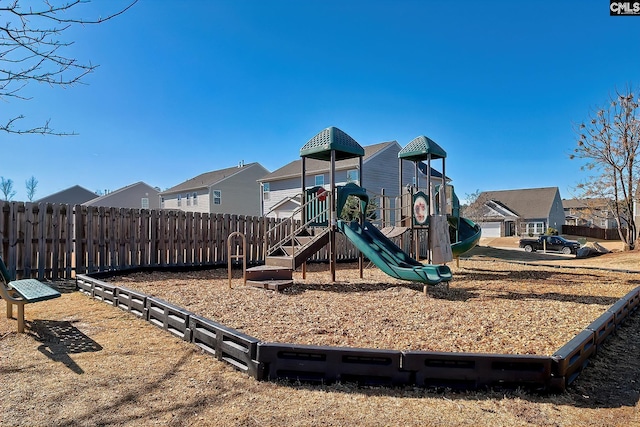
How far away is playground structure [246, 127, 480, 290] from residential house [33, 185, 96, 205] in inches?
1713

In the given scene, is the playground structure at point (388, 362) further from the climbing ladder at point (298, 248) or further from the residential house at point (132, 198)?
the residential house at point (132, 198)

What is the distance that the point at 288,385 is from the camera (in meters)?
3.32

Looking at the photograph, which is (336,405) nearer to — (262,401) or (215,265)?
(262,401)

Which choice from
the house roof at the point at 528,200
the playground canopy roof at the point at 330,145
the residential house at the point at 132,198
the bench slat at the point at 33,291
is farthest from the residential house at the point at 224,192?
the house roof at the point at 528,200

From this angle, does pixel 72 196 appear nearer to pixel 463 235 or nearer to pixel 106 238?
pixel 106 238

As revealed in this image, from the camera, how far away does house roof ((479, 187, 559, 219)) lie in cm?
4453

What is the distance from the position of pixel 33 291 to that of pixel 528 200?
5138 centimetres

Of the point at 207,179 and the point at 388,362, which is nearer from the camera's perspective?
the point at 388,362

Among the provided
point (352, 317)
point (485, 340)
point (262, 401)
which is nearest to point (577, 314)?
point (485, 340)

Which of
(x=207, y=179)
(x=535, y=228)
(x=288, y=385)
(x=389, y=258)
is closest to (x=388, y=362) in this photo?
(x=288, y=385)

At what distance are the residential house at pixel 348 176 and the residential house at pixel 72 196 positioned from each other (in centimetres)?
2772

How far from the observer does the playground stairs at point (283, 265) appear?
786cm

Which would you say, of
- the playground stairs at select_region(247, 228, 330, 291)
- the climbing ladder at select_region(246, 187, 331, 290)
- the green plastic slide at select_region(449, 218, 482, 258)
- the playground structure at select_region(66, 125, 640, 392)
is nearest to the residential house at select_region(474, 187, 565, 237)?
the green plastic slide at select_region(449, 218, 482, 258)

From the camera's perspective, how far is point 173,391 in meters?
3.20
